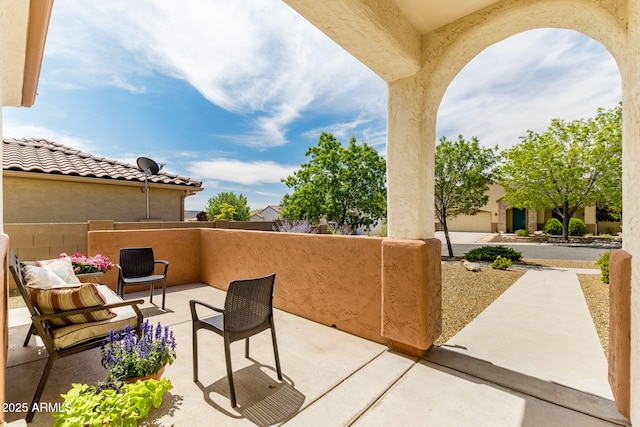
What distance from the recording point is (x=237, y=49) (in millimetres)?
5453

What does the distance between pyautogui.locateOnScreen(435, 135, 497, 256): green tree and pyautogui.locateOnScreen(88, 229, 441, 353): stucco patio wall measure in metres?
9.09

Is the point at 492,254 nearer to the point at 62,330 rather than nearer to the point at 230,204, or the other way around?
the point at 62,330

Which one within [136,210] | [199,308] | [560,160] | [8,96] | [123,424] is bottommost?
[199,308]

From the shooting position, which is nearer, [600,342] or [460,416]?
[460,416]

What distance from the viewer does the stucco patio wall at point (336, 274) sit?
2961 millimetres

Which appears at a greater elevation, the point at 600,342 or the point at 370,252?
the point at 370,252

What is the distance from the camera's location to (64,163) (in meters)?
9.34

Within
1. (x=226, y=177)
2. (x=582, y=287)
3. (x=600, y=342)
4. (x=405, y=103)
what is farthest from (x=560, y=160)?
(x=226, y=177)

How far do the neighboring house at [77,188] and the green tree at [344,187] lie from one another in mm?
7042

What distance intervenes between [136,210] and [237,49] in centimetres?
727

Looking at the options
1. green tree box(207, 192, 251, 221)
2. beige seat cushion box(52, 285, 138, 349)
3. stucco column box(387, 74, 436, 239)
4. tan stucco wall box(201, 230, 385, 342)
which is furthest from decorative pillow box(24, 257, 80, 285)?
green tree box(207, 192, 251, 221)

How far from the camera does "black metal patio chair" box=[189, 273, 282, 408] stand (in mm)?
2281

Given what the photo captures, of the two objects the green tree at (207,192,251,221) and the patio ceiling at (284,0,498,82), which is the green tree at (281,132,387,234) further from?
the green tree at (207,192,251,221)

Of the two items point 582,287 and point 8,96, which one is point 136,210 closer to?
point 8,96
